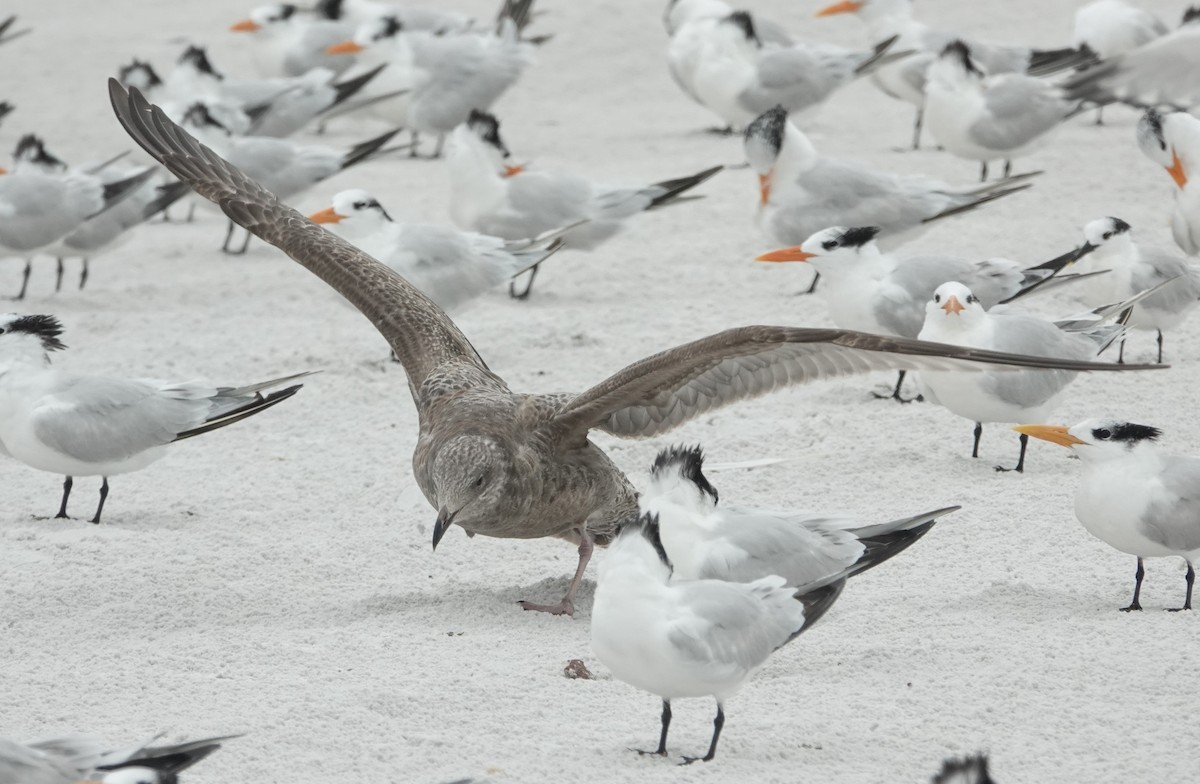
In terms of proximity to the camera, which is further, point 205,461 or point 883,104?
point 883,104

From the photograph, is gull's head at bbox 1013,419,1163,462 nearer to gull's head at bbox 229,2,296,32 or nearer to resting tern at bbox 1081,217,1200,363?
resting tern at bbox 1081,217,1200,363

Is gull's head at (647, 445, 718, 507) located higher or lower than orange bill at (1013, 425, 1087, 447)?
lower

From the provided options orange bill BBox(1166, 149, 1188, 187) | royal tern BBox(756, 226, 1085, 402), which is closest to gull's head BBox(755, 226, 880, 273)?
royal tern BBox(756, 226, 1085, 402)

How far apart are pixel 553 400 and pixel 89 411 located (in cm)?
166

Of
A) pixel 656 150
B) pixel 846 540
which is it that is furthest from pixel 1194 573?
pixel 656 150

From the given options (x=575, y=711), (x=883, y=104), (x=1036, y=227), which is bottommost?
(x=575, y=711)

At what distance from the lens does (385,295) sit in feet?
17.5

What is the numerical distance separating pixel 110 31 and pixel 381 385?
325 inches

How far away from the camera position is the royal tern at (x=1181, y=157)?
7.33 m

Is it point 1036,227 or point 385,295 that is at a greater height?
point 1036,227

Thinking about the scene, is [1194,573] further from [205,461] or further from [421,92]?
[421,92]

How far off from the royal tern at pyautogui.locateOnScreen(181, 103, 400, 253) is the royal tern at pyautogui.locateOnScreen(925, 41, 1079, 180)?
3130 mm

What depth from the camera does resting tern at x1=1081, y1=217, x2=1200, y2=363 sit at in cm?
648

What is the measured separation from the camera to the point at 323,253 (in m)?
5.46
